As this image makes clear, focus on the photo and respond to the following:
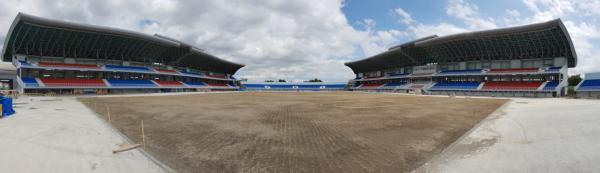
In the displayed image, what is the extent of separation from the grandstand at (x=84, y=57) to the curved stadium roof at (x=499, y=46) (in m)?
68.3

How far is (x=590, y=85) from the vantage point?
4134cm

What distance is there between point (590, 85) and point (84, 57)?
101587 mm

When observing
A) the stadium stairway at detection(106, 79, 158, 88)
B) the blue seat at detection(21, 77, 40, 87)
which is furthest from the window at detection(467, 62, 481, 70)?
the blue seat at detection(21, 77, 40, 87)

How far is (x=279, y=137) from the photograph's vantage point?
9320 millimetres

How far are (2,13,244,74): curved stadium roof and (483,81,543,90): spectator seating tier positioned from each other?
255 ft

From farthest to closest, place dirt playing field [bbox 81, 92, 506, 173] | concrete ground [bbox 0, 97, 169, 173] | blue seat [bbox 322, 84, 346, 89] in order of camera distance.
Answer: blue seat [bbox 322, 84, 346, 89] → dirt playing field [bbox 81, 92, 506, 173] → concrete ground [bbox 0, 97, 169, 173]

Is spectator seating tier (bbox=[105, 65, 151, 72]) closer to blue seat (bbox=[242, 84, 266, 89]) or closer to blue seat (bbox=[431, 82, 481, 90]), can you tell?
blue seat (bbox=[242, 84, 266, 89])

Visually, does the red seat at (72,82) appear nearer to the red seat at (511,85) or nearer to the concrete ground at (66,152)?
the concrete ground at (66,152)

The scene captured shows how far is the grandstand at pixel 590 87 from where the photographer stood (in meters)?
39.0

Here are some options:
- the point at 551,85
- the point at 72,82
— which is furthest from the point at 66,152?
the point at 551,85

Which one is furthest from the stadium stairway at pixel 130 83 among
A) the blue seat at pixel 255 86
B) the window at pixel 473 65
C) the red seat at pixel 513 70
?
the red seat at pixel 513 70

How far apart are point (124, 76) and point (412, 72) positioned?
271 feet

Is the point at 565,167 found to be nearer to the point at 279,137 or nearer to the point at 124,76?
the point at 279,137

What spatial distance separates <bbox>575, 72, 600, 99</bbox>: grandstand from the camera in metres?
39.0
